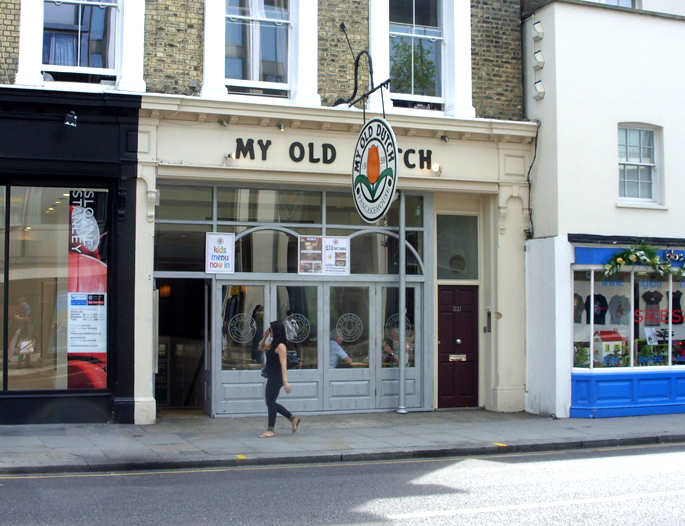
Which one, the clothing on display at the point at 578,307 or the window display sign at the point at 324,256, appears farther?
the clothing on display at the point at 578,307

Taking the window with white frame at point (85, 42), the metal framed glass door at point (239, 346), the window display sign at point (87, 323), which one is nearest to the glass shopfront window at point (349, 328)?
the metal framed glass door at point (239, 346)

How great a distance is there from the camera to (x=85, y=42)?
12.4m

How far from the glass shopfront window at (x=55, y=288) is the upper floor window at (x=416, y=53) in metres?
5.68

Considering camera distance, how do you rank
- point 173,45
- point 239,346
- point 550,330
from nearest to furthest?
point 173,45 → point 239,346 → point 550,330

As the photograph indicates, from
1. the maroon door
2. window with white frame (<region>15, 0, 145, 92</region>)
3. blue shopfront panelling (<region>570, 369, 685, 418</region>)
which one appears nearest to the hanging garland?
blue shopfront panelling (<region>570, 369, 685, 418</region>)

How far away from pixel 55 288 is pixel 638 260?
10009 millimetres

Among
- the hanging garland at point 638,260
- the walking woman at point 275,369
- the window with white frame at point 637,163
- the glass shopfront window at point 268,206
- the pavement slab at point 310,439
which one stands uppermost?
the window with white frame at point 637,163

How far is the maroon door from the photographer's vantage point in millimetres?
14477

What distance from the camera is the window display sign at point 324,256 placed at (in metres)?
13.6

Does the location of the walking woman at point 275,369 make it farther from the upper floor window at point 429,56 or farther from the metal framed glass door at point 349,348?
the upper floor window at point 429,56

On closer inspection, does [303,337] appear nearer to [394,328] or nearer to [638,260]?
[394,328]

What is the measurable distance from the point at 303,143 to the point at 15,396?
609cm

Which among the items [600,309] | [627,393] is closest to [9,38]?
[600,309]

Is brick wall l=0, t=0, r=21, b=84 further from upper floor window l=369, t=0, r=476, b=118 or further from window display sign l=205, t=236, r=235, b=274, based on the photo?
upper floor window l=369, t=0, r=476, b=118
